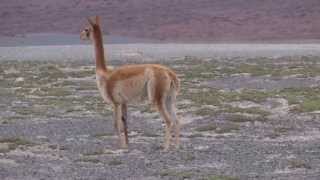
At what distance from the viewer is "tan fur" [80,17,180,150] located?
14.1m

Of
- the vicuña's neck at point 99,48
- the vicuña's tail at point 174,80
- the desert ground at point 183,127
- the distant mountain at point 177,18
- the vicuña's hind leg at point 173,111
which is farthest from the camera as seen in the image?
the distant mountain at point 177,18

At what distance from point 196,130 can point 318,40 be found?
32268mm

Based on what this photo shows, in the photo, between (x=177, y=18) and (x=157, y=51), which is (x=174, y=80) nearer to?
(x=157, y=51)

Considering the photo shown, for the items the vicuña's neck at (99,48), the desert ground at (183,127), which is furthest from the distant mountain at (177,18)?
the vicuña's neck at (99,48)

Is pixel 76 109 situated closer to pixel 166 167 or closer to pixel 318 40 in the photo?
pixel 166 167

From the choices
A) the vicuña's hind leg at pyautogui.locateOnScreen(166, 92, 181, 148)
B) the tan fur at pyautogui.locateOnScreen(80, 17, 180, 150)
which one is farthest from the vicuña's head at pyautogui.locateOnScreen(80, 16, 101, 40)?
the vicuña's hind leg at pyautogui.locateOnScreen(166, 92, 181, 148)

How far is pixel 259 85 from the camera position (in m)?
24.4

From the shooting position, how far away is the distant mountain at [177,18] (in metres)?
50.4

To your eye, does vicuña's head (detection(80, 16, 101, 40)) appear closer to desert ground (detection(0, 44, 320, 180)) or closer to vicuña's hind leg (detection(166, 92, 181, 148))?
vicuña's hind leg (detection(166, 92, 181, 148))

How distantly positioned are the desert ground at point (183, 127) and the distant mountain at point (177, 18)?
19.7m

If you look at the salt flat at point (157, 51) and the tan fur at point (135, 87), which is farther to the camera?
the salt flat at point (157, 51)

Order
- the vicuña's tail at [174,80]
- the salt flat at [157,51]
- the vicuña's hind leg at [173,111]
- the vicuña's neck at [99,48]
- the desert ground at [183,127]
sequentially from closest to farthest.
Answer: the desert ground at [183,127], the vicuña's tail at [174,80], the vicuña's hind leg at [173,111], the vicuña's neck at [99,48], the salt flat at [157,51]

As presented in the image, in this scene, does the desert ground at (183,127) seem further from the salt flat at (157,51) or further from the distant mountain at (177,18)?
the distant mountain at (177,18)

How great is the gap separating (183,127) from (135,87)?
265 centimetres
